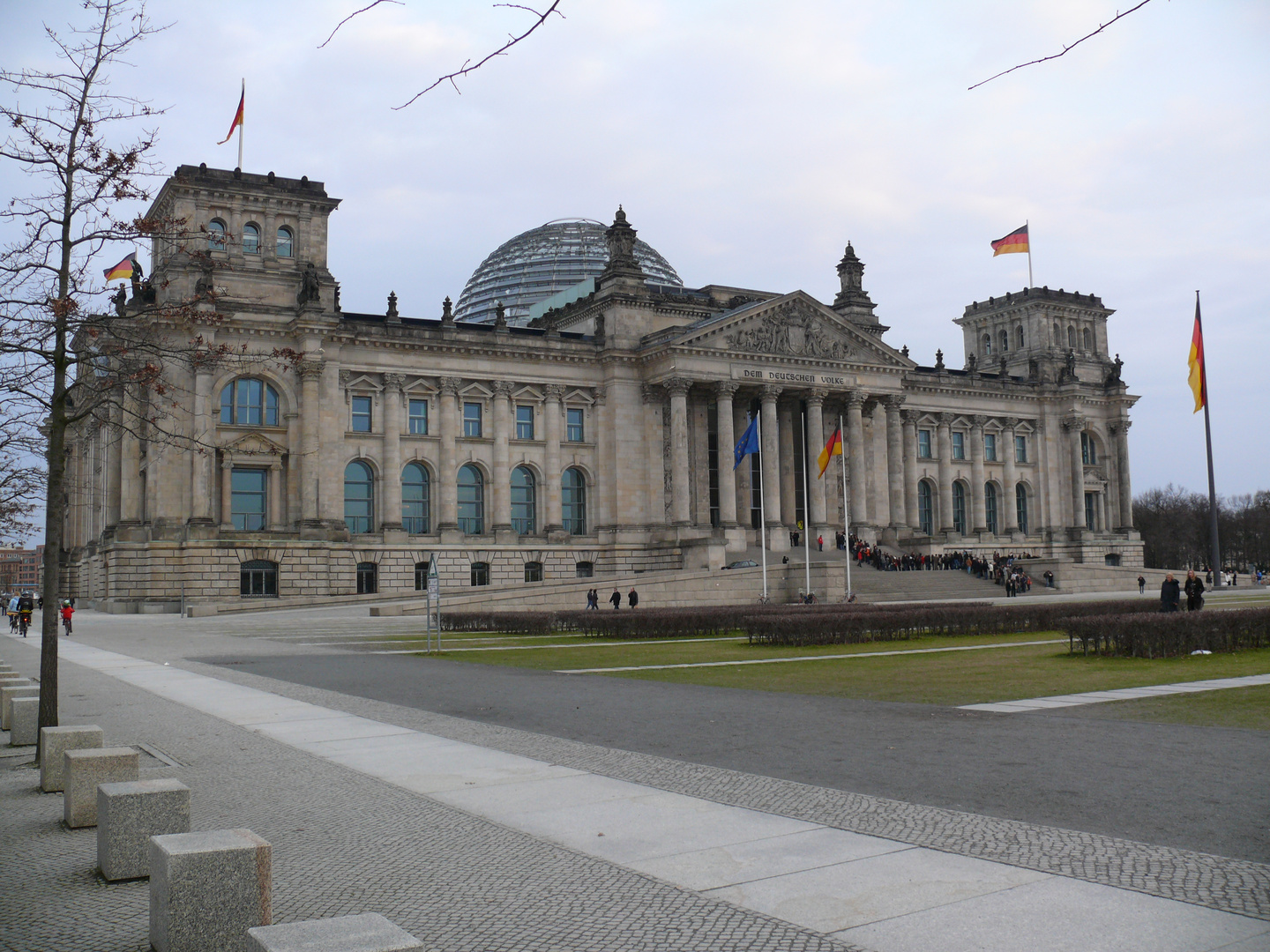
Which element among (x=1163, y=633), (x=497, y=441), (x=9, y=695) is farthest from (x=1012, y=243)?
(x=9, y=695)

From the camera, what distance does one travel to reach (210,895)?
6762 millimetres

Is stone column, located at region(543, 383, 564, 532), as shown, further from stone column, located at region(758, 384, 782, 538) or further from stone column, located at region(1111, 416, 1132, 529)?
stone column, located at region(1111, 416, 1132, 529)

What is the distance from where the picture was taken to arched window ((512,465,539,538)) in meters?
77.2

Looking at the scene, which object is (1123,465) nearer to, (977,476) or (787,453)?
(977,476)

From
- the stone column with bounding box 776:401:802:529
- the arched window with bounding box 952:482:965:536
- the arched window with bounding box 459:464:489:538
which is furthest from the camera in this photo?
the arched window with bounding box 952:482:965:536

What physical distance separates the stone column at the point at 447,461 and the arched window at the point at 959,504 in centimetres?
4615

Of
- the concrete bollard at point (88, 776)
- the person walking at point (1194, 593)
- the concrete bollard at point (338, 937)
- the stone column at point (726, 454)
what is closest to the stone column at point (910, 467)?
the stone column at point (726, 454)

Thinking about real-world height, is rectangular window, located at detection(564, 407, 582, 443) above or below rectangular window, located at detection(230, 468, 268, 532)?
above

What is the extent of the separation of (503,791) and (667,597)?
51.9 meters

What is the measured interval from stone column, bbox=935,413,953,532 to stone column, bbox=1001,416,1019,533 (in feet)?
21.2

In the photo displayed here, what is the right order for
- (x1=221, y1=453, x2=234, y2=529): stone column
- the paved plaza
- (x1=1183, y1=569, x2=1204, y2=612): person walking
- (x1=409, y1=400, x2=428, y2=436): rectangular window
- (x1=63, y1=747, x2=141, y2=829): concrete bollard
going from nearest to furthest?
the paved plaza
(x1=63, y1=747, x2=141, y2=829): concrete bollard
(x1=1183, y1=569, x2=1204, y2=612): person walking
(x1=221, y1=453, x2=234, y2=529): stone column
(x1=409, y1=400, x2=428, y2=436): rectangular window

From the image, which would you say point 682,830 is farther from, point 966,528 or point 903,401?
point 966,528

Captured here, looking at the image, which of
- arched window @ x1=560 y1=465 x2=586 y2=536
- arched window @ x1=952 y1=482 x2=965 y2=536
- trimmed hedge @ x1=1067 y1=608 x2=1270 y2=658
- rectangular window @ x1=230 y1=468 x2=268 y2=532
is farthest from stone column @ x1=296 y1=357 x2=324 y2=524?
arched window @ x1=952 y1=482 x2=965 y2=536

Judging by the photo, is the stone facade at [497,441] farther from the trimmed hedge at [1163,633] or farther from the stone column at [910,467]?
the trimmed hedge at [1163,633]
